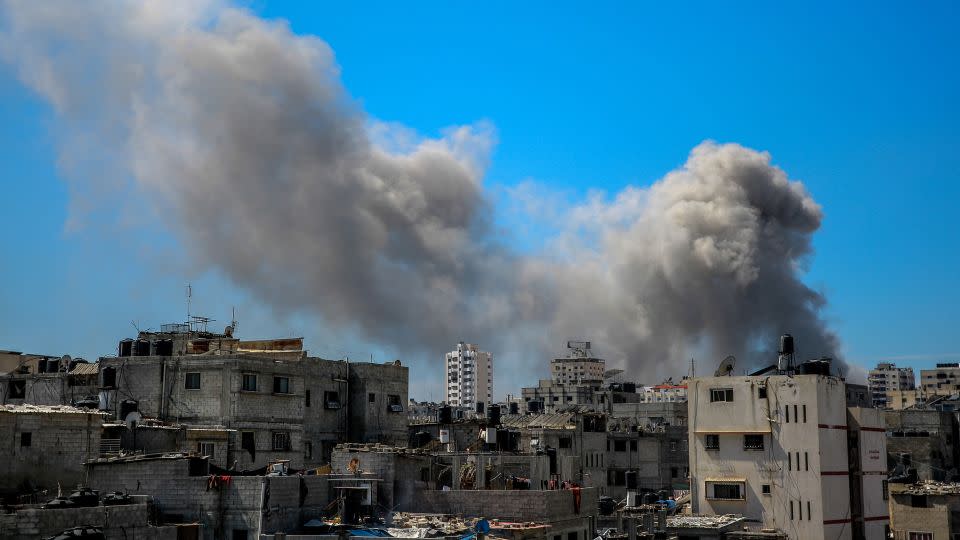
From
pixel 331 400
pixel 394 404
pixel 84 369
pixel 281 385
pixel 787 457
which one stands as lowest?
pixel 787 457

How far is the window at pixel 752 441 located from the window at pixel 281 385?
78.0ft

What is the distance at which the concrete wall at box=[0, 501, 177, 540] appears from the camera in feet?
91.2

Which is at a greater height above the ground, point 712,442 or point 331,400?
point 331,400

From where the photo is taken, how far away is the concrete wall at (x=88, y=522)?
27.8 meters

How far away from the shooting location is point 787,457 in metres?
55.6

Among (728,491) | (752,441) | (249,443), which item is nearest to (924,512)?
(752,441)

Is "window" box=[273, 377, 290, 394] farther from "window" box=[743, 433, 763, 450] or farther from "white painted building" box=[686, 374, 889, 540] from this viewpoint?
"window" box=[743, 433, 763, 450]

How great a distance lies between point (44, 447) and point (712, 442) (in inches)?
1372

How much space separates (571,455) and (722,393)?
23889 mm

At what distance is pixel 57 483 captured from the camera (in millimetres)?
35500

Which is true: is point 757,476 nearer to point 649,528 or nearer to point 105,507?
point 649,528

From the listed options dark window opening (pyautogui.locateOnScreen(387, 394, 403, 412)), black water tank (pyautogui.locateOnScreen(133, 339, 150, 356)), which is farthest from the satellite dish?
black water tank (pyautogui.locateOnScreen(133, 339, 150, 356))

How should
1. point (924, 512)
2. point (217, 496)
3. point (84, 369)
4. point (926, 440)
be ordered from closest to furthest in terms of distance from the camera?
point (217, 496) → point (924, 512) → point (84, 369) → point (926, 440)

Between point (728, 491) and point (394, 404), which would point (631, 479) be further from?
point (394, 404)
